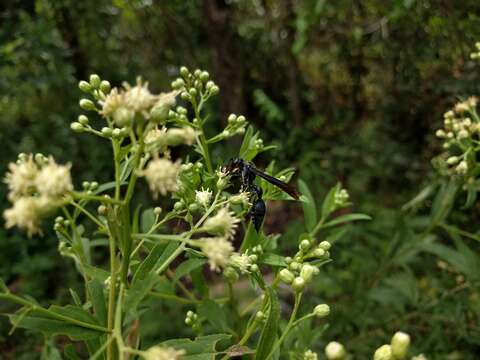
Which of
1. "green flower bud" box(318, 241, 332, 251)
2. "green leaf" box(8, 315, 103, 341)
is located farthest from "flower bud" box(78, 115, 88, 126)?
"green flower bud" box(318, 241, 332, 251)

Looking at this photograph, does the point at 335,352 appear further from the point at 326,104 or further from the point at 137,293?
the point at 326,104

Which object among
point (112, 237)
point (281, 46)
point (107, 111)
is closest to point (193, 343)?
point (112, 237)

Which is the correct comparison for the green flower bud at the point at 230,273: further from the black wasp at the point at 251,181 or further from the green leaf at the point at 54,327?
the green leaf at the point at 54,327

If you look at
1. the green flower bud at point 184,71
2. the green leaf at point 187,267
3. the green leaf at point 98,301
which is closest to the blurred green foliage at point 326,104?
the green leaf at point 187,267

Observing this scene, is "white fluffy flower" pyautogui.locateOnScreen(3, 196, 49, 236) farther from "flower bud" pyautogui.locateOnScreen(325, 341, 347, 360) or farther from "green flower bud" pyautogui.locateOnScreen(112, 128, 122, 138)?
"flower bud" pyautogui.locateOnScreen(325, 341, 347, 360)

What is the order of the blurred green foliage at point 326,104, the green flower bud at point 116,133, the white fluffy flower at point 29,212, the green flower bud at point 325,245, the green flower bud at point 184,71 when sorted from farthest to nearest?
the blurred green foliage at point 326,104, the green flower bud at point 184,71, the green flower bud at point 325,245, the green flower bud at point 116,133, the white fluffy flower at point 29,212
